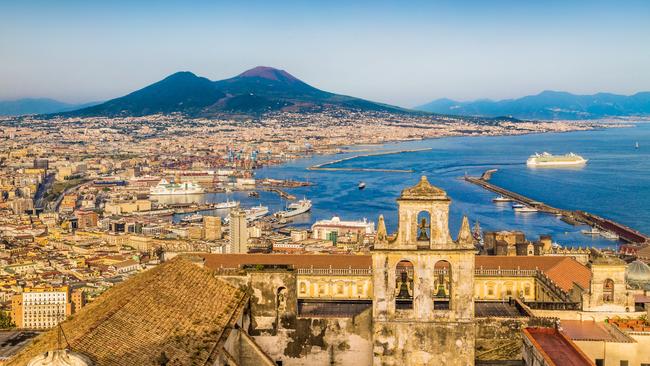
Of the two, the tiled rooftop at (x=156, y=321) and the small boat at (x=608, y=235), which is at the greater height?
the tiled rooftop at (x=156, y=321)

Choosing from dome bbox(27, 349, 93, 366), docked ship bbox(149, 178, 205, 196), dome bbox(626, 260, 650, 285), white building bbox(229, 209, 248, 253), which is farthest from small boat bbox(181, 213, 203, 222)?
dome bbox(27, 349, 93, 366)

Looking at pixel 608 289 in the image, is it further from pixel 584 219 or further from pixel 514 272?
pixel 584 219

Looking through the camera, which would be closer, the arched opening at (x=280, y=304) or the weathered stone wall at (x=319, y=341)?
the weathered stone wall at (x=319, y=341)

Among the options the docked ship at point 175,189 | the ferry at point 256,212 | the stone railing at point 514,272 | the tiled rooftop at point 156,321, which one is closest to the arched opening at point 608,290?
the stone railing at point 514,272

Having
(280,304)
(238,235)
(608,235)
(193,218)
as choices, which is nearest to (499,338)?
(280,304)

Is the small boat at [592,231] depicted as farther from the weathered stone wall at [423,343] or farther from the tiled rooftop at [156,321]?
the tiled rooftop at [156,321]

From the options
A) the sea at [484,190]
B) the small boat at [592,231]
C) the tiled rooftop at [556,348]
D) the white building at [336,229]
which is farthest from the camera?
the sea at [484,190]

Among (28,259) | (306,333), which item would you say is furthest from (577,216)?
(306,333)
